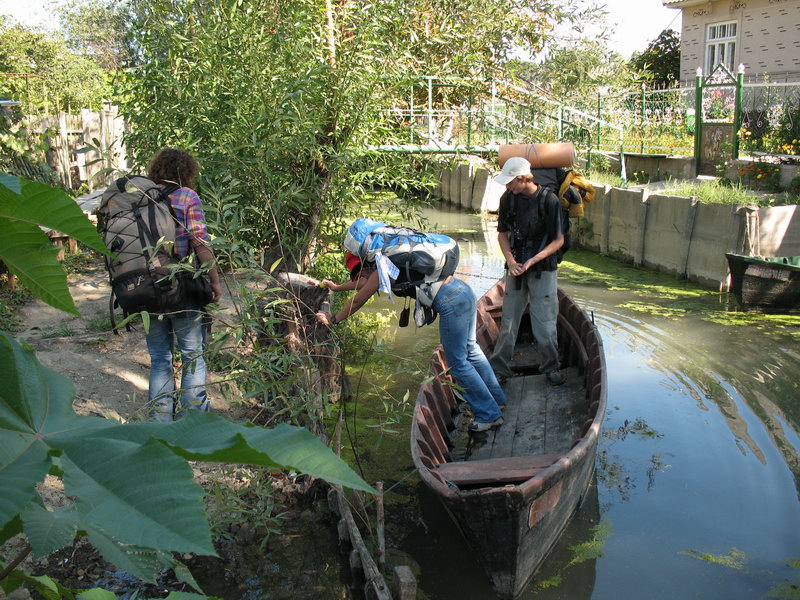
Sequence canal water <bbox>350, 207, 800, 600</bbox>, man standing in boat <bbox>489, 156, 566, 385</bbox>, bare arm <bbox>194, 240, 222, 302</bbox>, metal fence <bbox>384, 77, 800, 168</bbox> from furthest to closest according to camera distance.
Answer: metal fence <bbox>384, 77, 800, 168</bbox> < man standing in boat <bbox>489, 156, 566, 385</bbox> < canal water <bbox>350, 207, 800, 600</bbox> < bare arm <bbox>194, 240, 222, 302</bbox>

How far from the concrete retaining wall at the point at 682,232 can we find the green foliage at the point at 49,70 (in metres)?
9.30

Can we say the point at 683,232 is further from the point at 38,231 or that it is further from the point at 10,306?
the point at 38,231

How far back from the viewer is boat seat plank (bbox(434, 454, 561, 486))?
4.77m

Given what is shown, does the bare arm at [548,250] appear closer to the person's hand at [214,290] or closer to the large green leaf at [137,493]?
the person's hand at [214,290]

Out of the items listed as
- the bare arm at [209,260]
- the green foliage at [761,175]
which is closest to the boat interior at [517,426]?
the bare arm at [209,260]

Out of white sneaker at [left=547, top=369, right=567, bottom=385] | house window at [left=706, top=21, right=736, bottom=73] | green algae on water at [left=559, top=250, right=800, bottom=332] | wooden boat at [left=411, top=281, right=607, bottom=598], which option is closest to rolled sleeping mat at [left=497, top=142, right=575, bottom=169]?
wooden boat at [left=411, top=281, right=607, bottom=598]

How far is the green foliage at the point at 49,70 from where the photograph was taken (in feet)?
54.5

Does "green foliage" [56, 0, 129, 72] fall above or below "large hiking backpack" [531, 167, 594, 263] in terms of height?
above

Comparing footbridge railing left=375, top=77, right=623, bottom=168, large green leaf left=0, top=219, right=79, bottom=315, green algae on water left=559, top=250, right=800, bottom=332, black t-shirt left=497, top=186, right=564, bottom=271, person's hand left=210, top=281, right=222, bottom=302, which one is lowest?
green algae on water left=559, top=250, right=800, bottom=332

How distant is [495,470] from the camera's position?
4.89 metres

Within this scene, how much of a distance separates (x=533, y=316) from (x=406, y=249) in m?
2.27

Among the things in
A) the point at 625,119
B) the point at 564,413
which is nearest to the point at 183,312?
the point at 564,413

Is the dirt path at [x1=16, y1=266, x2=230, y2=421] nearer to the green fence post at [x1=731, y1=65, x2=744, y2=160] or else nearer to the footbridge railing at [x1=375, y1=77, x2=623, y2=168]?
the footbridge railing at [x1=375, y1=77, x2=623, y2=168]

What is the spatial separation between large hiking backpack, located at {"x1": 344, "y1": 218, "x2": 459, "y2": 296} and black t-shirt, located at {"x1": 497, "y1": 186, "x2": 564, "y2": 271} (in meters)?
1.54
